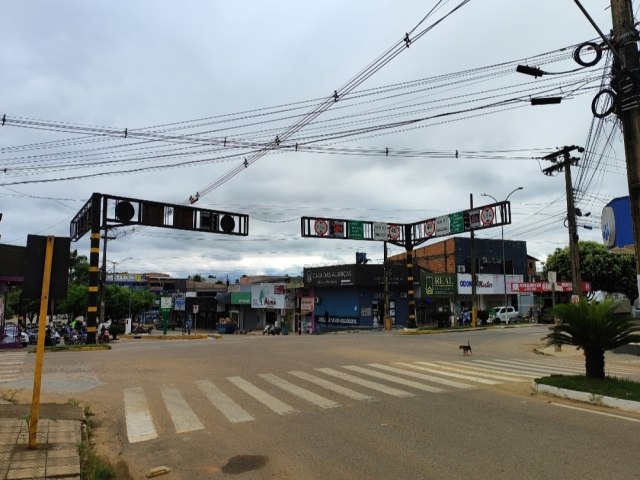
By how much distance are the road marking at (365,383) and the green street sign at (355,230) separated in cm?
2376

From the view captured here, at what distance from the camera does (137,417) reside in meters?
9.14

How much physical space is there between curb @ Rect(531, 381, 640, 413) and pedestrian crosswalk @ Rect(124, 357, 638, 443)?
61.2 inches

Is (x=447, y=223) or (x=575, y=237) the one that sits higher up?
(x=447, y=223)

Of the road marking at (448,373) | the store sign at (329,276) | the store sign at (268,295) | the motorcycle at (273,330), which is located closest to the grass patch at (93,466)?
the road marking at (448,373)

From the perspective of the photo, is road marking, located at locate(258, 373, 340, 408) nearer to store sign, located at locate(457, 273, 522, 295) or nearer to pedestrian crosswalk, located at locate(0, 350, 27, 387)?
pedestrian crosswalk, located at locate(0, 350, 27, 387)

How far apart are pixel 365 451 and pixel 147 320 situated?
9811 centimetres

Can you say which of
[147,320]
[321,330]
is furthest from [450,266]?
[147,320]

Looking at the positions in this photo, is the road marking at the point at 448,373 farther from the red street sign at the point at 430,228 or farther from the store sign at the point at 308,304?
the store sign at the point at 308,304

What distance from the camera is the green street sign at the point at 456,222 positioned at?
37.1 metres

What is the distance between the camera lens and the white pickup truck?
50000mm

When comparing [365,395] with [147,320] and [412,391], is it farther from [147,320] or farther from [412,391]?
[147,320]

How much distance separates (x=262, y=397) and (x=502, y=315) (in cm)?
4445

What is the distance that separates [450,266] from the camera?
56.3m

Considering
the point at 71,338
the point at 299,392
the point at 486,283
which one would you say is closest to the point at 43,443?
the point at 299,392
